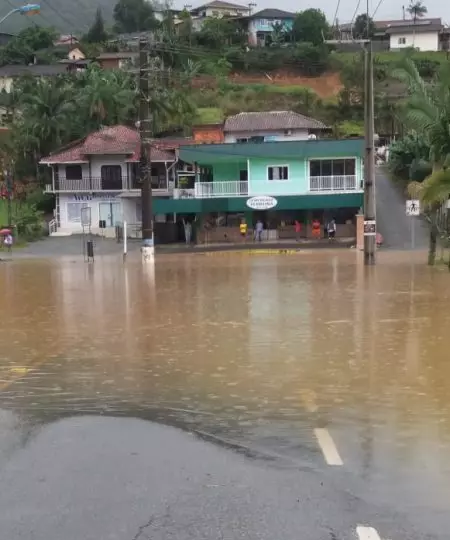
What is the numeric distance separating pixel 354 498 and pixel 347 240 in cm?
→ 4311

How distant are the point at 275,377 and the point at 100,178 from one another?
157 feet

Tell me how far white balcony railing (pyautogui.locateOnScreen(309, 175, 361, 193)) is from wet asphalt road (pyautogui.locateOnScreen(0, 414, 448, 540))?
1695 inches

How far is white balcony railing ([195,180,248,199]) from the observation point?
49.8m

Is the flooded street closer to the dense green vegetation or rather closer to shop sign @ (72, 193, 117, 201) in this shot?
the dense green vegetation

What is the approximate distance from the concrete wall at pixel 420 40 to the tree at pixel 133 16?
40.1 meters

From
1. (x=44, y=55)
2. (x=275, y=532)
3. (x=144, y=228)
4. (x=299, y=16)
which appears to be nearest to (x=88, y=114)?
(x=144, y=228)

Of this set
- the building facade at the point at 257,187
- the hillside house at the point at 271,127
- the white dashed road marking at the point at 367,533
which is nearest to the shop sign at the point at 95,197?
the building facade at the point at 257,187

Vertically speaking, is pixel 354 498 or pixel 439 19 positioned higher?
pixel 439 19

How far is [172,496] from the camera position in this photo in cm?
543

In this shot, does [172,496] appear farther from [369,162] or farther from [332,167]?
[332,167]

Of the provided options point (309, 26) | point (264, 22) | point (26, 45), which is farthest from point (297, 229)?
point (264, 22)

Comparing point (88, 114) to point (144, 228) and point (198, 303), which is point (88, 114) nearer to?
point (144, 228)

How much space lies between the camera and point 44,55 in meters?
107

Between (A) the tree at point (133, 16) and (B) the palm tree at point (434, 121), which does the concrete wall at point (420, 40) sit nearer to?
(A) the tree at point (133, 16)
